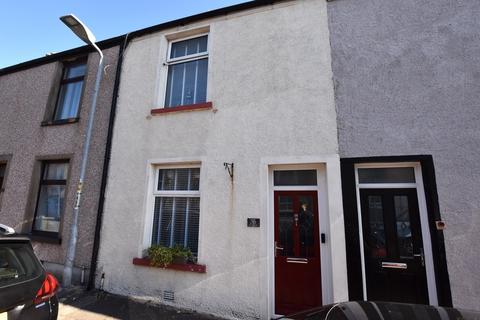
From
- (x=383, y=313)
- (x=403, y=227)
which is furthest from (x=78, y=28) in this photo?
(x=403, y=227)

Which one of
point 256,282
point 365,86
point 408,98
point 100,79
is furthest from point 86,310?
point 408,98

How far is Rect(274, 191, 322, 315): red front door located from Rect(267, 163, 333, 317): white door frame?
0.06m

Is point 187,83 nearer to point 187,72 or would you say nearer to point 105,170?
point 187,72

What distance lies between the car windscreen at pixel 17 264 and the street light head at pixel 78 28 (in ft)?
15.0

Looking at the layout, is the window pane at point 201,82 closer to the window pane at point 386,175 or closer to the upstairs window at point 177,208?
the upstairs window at point 177,208

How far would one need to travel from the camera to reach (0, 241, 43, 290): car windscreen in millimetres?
2168

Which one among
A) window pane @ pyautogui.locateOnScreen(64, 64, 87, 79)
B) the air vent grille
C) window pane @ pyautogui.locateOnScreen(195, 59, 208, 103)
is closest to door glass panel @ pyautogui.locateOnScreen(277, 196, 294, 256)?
the air vent grille

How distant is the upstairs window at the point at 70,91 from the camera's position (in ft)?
22.1

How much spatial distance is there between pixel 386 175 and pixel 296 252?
194 cm

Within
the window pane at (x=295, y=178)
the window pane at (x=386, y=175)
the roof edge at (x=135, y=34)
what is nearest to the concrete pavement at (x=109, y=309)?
the window pane at (x=295, y=178)

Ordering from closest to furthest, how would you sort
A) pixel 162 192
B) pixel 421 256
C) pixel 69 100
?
pixel 421 256 → pixel 162 192 → pixel 69 100

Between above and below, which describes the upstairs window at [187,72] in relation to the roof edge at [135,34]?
below

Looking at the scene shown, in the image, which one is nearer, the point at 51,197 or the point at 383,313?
the point at 383,313

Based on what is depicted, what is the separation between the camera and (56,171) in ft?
20.8
